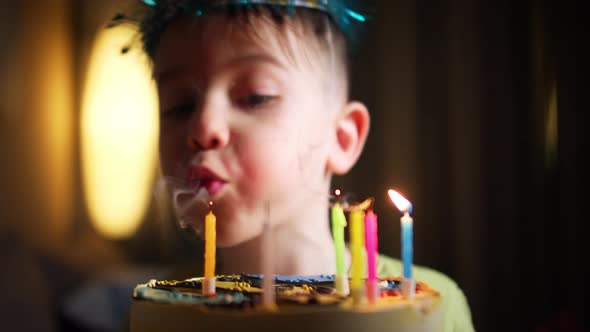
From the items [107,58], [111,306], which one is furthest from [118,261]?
[107,58]

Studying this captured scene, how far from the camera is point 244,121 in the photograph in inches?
31.9

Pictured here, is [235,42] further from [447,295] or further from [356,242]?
[447,295]

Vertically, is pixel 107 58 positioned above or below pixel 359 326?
above

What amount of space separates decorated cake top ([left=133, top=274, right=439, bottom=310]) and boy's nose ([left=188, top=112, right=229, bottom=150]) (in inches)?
7.1

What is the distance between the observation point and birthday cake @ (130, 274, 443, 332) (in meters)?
0.57

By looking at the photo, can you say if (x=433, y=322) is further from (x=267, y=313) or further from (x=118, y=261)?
(x=118, y=261)

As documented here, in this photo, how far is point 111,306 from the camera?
1.92 metres

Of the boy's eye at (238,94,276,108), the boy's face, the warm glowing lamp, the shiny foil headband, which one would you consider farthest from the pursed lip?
the warm glowing lamp

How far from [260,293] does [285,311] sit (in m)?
0.11

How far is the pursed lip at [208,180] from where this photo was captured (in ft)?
2.63

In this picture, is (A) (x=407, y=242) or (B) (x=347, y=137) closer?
(A) (x=407, y=242)

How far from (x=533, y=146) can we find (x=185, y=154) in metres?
0.76

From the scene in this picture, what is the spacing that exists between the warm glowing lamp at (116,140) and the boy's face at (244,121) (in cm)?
161

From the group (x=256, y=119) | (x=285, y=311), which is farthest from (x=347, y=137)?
(x=285, y=311)
